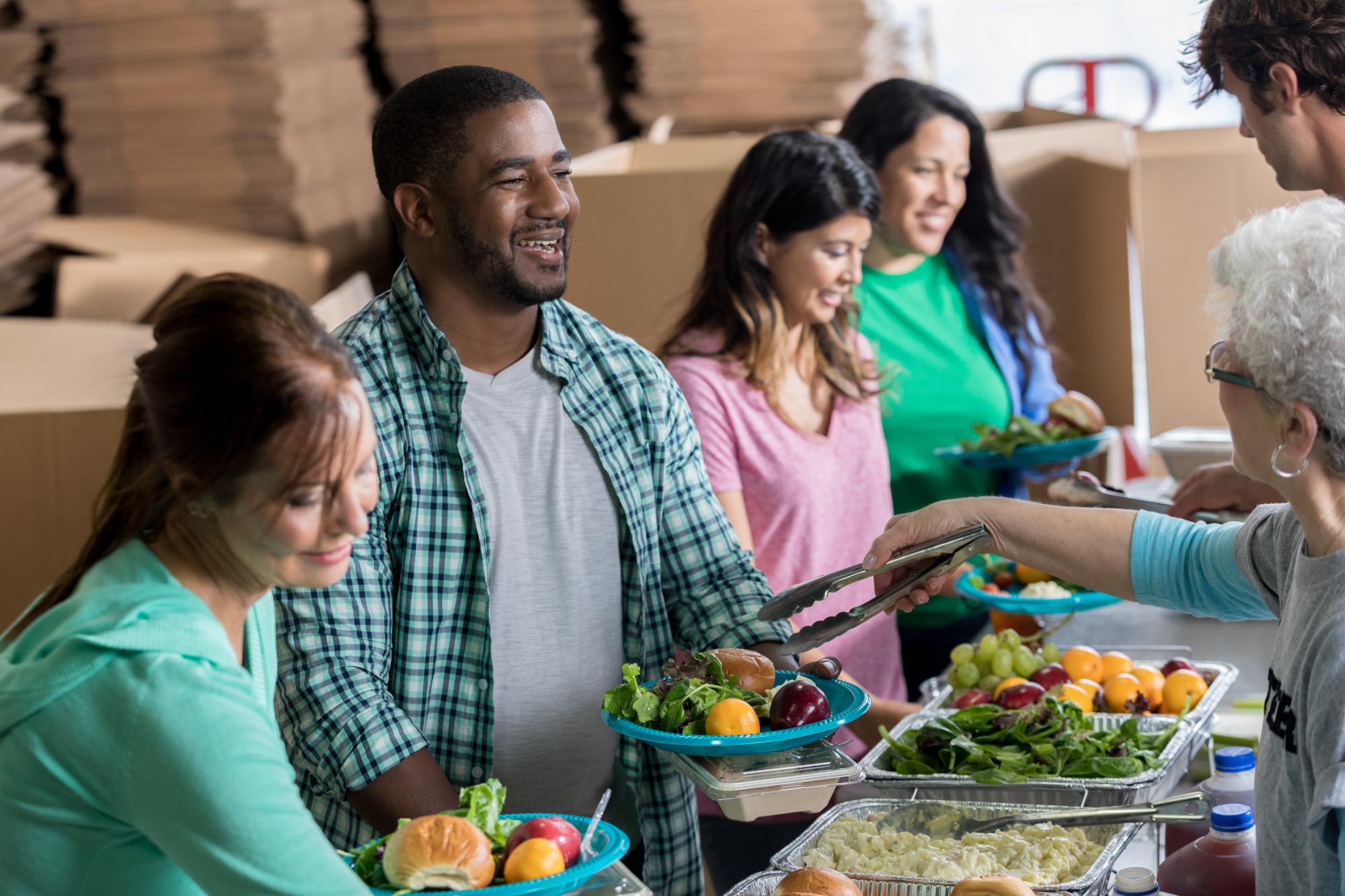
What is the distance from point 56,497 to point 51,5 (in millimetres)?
1533

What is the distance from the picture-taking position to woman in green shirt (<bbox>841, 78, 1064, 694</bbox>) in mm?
3398

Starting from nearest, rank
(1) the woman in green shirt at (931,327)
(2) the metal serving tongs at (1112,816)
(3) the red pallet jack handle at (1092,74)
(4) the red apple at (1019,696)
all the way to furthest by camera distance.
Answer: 1. (2) the metal serving tongs at (1112,816)
2. (4) the red apple at (1019,696)
3. (1) the woman in green shirt at (931,327)
4. (3) the red pallet jack handle at (1092,74)

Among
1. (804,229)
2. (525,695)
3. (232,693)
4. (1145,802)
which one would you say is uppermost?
(804,229)

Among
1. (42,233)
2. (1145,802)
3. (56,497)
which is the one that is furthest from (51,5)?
(1145,802)

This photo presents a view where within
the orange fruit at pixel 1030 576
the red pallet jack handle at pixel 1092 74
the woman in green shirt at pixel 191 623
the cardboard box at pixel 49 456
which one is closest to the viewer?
the woman in green shirt at pixel 191 623

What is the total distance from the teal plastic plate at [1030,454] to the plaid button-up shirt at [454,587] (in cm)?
114

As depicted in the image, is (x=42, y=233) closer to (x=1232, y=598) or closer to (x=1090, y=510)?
(x=1090, y=510)

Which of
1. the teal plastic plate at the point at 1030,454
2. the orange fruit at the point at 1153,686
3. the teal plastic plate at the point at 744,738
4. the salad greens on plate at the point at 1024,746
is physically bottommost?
the orange fruit at the point at 1153,686

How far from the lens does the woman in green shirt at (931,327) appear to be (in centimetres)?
340

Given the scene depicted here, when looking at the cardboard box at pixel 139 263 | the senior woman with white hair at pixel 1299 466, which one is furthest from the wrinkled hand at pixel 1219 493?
the cardboard box at pixel 139 263

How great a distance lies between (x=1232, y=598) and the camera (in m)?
1.90

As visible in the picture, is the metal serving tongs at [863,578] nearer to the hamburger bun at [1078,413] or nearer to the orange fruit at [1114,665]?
the orange fruit at [1114,665]

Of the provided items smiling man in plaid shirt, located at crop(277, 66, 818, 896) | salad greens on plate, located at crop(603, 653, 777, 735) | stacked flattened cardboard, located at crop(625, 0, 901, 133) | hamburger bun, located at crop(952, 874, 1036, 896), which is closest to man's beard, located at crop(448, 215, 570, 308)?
smiling man in plaid shirt, located at crop(277, 66, 818, 896)

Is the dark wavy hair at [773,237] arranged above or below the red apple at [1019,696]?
above
